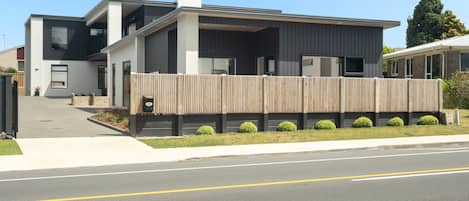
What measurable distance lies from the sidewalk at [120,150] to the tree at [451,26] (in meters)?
41.1

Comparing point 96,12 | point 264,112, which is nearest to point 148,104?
point 264,112

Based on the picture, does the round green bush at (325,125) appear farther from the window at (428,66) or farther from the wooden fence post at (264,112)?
the window at (428,66)

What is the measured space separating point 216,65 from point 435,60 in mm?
19456

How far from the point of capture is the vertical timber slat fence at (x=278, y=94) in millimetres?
18797

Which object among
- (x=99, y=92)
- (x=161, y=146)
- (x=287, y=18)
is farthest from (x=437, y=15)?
(x=161, y=146)

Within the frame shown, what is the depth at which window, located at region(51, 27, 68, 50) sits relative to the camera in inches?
1849

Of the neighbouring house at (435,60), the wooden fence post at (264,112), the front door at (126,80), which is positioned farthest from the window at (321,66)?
the neighbouring house at (435,60)

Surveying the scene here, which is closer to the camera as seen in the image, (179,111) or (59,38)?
(179,111)

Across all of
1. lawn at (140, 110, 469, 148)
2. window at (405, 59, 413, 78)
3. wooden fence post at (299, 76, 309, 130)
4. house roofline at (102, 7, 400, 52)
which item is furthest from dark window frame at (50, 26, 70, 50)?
lawn at (140, 110, 469, 148)

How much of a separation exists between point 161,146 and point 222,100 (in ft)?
13.9

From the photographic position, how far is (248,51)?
26.4 m

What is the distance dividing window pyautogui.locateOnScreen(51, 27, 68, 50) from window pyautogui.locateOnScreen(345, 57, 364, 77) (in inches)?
1191

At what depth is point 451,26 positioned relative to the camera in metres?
57.3

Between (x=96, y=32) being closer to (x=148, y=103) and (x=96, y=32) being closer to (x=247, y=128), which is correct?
(x=148, y=103)
